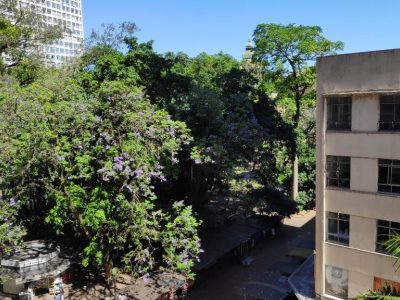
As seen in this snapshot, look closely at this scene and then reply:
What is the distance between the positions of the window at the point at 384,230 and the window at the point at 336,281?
2036 mm

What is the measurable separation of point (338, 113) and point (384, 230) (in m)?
5.08

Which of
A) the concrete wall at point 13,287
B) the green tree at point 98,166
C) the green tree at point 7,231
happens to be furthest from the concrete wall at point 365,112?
the concrete wall at point 13,287

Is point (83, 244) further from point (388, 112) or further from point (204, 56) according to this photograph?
point (204, 56)

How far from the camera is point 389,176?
15.7 metres

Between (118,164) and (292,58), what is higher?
(292,58)

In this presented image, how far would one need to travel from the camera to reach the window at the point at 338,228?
17.1 m

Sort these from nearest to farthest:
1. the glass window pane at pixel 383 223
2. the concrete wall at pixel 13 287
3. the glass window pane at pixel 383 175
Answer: the glass window pane at pixel 383 175 < the glass window pane at pixel 383 223 < the concrete wall at pixel 13 287

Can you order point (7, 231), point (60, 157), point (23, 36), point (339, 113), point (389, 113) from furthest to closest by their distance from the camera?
point (23, 36)
point (339, 113)
point (389, 113)
point (60, 157)
point (7, 231)

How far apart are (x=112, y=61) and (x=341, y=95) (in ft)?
42.0

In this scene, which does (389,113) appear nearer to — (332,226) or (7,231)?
(332,226)

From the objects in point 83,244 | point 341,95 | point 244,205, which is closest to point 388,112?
point 341,95

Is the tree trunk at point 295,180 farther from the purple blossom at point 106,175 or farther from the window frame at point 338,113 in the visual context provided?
the purple blossom at point 106,175

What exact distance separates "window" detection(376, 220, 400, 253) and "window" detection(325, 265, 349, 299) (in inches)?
80.2

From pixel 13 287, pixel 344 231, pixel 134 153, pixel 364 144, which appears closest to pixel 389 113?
pixel 364 144
